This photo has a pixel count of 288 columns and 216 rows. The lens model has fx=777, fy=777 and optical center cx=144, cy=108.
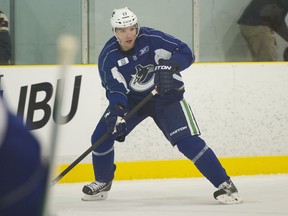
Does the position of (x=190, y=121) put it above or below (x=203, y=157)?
above

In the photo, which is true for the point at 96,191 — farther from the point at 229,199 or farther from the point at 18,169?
the point at 18,169

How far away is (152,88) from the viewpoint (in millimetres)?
3836

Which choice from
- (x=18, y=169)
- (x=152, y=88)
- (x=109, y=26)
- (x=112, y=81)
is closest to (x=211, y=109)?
(x=109, y=26)

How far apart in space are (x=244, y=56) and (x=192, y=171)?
904 millimetres

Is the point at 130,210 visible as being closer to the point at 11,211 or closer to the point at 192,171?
the point at 192,171

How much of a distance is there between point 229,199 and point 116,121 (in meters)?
0.66

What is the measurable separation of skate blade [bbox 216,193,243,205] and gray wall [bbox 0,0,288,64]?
4.93ft

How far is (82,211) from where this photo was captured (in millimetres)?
3629

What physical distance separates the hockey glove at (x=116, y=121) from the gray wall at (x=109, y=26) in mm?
1185

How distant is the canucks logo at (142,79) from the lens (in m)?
3.82

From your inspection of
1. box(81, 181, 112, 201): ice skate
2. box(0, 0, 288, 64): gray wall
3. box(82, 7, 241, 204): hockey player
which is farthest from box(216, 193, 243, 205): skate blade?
box(0, 0, 288, 64): gray wall

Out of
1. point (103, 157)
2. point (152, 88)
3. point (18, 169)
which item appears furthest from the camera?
point (103, 157)

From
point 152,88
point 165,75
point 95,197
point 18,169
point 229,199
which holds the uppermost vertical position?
point 18,169

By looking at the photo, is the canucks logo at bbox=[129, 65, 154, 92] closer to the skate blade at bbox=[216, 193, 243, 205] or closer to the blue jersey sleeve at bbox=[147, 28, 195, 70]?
the blue jersey sleeve at bbox=[147, 28, 195, 70]
